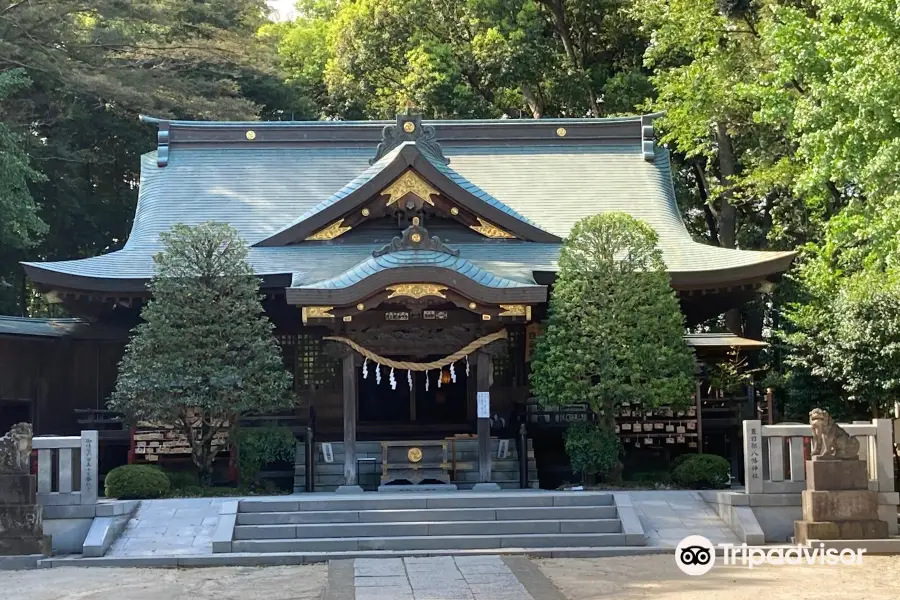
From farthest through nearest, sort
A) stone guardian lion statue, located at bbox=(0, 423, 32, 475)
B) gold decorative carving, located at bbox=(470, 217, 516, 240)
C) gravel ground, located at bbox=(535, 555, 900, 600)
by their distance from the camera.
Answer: gold decorative carving, located at bbox=(470, 217, 516, 240) < stone guardian lion statue, located at bbox=(0, 423, 32, 475) < gravel ground, located at bbox=(535, 555, 900, 600)

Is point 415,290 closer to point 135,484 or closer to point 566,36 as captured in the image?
point 135,484

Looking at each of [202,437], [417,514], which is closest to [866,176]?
[417,514]

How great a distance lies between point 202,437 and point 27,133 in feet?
48.6

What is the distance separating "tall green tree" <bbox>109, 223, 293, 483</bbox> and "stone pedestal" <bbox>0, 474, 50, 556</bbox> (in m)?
3.45

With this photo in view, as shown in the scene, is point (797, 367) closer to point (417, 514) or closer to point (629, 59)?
point (417, 514)

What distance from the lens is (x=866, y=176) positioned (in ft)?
54.0

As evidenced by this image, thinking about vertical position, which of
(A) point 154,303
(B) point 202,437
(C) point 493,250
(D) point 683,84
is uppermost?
(D) point 683,84

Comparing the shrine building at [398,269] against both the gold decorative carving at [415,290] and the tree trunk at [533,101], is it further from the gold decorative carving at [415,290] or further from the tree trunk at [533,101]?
the tree trunk at [533,101]

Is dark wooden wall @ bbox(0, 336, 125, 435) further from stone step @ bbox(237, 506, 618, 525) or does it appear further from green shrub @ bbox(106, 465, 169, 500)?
stone step @ bbox(237, 506, 618, 525)

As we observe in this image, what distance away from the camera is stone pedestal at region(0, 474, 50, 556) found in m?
11.9

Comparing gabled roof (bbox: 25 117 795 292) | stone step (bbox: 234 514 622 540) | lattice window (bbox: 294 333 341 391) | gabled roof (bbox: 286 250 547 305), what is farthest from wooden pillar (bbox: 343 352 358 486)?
stone step (bbox: 234 514 622 540)

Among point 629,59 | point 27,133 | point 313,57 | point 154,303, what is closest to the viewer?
point 154,303

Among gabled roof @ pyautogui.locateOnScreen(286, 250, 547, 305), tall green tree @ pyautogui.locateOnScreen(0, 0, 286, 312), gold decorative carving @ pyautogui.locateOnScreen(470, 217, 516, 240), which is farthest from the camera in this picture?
tall green tree @ pyautogui.locateOnScreen(0, 0, 286, 312)

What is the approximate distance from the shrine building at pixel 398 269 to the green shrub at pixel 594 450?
1211 millimetres
